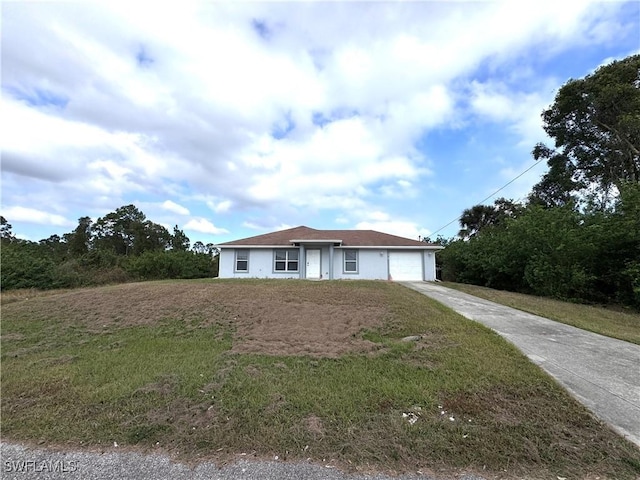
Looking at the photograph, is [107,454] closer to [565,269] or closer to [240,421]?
[240,421]

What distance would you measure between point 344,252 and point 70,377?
14.9 meters

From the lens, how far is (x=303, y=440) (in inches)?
118

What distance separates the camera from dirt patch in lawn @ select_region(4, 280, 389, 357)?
606 cm

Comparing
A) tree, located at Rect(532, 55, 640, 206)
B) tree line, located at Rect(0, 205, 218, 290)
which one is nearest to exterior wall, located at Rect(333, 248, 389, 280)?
tree line, located at Rect(0, 205, 218, 290)

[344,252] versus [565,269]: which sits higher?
[344,252]

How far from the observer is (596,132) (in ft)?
61.9

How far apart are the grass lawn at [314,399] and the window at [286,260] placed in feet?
36.6

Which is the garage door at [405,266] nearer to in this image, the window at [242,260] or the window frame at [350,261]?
the window frame at [350,261]

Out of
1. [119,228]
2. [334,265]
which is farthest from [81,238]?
[334,265]

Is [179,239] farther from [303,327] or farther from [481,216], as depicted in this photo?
[303,327]

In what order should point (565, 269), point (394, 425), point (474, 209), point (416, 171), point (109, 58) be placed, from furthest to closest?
point (474, 209), point (416, 171), point (565, 269), point (109, 58), point (394, 425)

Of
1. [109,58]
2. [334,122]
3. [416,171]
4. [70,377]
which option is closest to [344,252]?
[416,171]

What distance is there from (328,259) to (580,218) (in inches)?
448

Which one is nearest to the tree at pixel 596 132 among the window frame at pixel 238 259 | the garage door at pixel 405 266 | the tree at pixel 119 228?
the garage door at pixel 405 266
